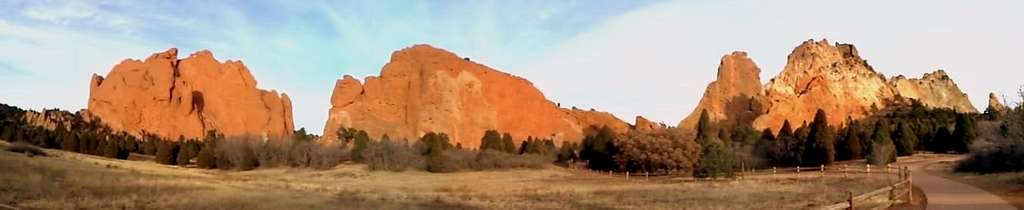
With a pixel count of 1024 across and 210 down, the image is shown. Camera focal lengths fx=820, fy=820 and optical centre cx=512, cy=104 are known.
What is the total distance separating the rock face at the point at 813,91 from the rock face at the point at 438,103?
100 feet

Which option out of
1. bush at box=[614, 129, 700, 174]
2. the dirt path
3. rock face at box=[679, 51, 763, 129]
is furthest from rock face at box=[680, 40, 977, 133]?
the dirt path

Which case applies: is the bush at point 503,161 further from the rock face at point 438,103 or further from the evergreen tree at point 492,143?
the rock face at point 438,103

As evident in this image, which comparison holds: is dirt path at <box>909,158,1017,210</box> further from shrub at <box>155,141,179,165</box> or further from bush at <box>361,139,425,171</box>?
shrub at <box>155,141,179,165</box>

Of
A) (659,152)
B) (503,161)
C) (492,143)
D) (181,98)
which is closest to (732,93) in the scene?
A: (492,143)

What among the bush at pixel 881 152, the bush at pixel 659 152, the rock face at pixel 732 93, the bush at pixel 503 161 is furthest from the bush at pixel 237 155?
the rock face at pixel 732 93

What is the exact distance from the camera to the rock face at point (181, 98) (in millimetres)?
137875

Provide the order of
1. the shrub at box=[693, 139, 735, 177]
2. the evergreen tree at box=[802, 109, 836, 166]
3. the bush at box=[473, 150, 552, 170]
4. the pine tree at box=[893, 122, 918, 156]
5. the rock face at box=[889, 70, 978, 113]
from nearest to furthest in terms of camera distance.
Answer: the shrub at box=[693, 139, 735, 177], the evergreen tree at box=[802, 109, 836, 166], the pine tree at box=[893, 122, 918, 156], the bush at box=[473, 150, 552, 170], the rock face at box=[889, 70, 978, 113]

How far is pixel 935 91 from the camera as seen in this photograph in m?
167

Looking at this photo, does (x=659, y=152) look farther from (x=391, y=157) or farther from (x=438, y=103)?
(x=438, y=103)

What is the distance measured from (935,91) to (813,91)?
46.1 meters

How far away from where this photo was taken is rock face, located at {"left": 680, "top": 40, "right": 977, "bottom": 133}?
13738 cm

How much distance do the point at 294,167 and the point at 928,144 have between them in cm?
7024

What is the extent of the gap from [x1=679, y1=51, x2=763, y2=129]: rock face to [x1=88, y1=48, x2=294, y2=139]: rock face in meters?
81.5

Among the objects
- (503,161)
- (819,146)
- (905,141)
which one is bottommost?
(503,161)
